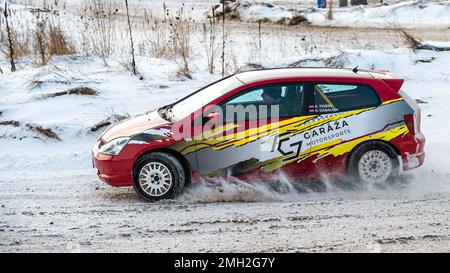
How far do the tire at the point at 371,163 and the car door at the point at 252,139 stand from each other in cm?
66

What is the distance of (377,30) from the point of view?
2055 centimetres

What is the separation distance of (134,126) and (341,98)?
104 inches

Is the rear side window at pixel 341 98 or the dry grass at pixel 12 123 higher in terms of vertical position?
the rear side window at pixel 341 98

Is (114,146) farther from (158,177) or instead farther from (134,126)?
(158,177)

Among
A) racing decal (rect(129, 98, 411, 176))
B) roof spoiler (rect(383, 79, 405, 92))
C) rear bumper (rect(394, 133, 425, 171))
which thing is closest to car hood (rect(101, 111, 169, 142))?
racing decal (rect(129, 98, 411, 176))

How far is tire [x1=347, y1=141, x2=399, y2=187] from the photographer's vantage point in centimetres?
886

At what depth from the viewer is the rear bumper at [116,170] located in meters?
8.60

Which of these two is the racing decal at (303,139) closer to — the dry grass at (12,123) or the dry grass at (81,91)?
the dry grass at (12,123)

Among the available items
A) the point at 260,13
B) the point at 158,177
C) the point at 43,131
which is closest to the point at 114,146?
the point at 158,177

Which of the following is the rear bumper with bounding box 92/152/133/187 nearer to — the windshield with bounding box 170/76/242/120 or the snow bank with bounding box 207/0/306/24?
the windshield with bounding box 170/76/242/120

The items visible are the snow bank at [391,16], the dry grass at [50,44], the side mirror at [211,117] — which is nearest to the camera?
the side mirror at [211,117]

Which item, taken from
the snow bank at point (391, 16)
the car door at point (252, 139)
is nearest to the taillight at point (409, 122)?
the car door at point (252, 139)
